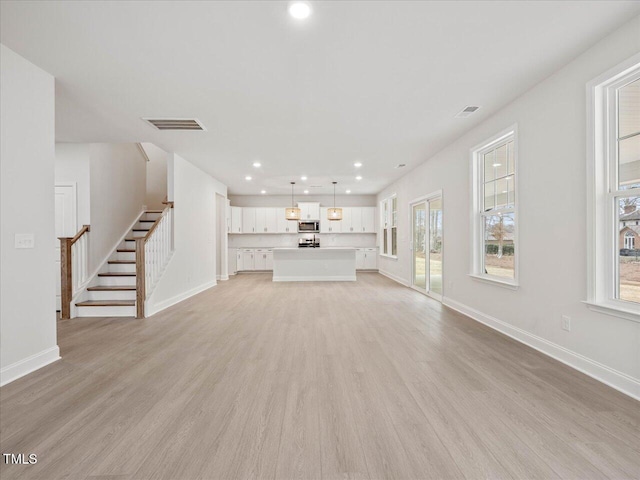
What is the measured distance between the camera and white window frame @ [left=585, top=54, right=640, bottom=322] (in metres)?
2.48

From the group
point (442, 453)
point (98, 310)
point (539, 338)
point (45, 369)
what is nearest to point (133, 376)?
point (45, 369)

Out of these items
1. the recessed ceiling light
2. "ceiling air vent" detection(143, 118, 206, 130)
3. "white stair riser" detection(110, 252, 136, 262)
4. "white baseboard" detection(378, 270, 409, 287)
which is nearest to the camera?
the recessed ceiling light

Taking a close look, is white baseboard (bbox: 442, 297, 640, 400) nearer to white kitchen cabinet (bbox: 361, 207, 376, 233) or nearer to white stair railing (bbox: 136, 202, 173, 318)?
white stair railing (bbox: 136, 202, 173, 318)

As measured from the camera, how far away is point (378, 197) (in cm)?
1070

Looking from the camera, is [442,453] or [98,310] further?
[98,310]

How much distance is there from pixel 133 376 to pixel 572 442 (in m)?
3.17

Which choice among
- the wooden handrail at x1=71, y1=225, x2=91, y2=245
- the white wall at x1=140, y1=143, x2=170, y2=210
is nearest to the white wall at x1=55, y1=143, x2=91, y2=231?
the wooden handrail at x1=71, y1=225, x2=91, y2=245

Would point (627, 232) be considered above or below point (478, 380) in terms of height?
above

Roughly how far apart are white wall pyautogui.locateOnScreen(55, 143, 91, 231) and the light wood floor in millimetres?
2409

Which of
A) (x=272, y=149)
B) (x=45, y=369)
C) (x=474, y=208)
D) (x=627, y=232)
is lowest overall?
(x=45, y=369)

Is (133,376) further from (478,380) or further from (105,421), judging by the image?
(478,380)

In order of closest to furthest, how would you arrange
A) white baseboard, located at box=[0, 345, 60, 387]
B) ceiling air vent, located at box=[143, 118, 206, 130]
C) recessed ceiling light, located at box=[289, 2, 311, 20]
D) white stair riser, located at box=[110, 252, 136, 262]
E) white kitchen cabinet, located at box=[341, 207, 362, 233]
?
recessed ceiling light, located at box=[289, 2, 311, 20]
white baseboard, located at box=[0, 345, 60, 387]
ceiling air vent, located at box=[143, 118, 206, 130]
white stair riser, located at box=[110, 252, 136, 262]
white kitchen cabinet, located at box=[341, 207, 362, 233]

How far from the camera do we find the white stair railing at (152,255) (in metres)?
4.57

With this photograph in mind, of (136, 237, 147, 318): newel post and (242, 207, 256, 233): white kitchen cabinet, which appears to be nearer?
(136, 237, 147, 318): newel post
